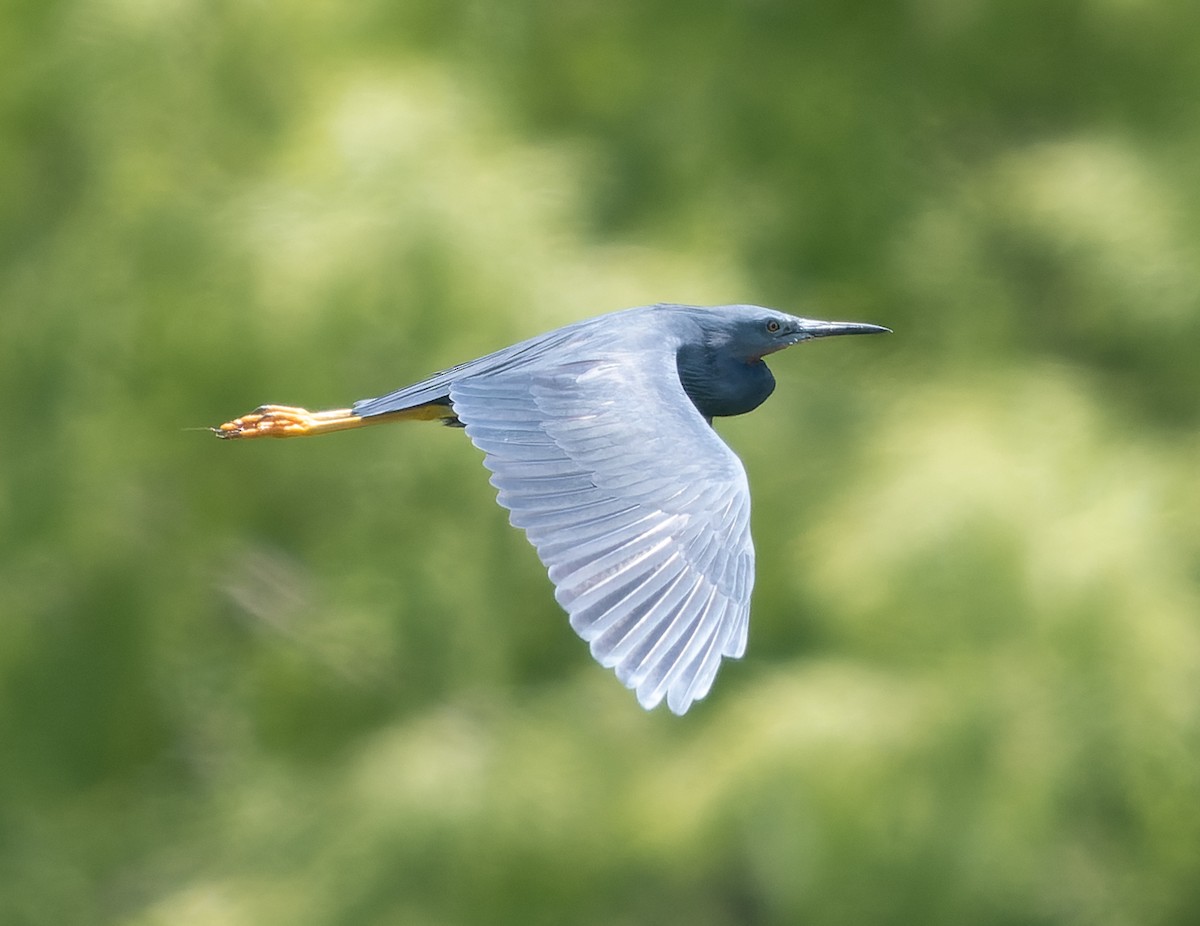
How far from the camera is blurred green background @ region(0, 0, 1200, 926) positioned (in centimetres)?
503

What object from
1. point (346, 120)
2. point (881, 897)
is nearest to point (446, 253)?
point (346, 120)

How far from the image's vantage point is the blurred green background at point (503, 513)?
503 cm

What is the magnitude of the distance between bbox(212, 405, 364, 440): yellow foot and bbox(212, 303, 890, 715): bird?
137 mm

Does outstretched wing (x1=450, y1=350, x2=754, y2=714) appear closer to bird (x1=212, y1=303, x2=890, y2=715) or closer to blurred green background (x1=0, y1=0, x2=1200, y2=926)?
bird (x1=212, y1=303, x2=890, y2=715)

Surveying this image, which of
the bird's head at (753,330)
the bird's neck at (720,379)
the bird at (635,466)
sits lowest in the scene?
the bird's neck at (720,379)

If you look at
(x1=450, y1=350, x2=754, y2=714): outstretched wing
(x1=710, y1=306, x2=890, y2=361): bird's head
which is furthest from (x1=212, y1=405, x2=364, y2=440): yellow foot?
(x1=710, y1=306, x2=890, y2=361): bird's head

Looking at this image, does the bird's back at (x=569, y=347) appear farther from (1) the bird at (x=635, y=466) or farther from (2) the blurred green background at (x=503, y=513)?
(2) the blurred green background at (x=503, y=513)

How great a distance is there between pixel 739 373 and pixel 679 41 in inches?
110

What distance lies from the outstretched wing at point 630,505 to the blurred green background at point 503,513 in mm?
1905

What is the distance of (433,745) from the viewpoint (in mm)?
5277

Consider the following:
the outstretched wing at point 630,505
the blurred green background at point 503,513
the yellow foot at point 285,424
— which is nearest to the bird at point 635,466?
the outstretched wing at point 630,505

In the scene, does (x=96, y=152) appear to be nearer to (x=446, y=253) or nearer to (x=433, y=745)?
(x=446, y=253)

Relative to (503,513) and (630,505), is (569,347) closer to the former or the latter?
(630,505)

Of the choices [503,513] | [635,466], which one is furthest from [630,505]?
[503,513]
